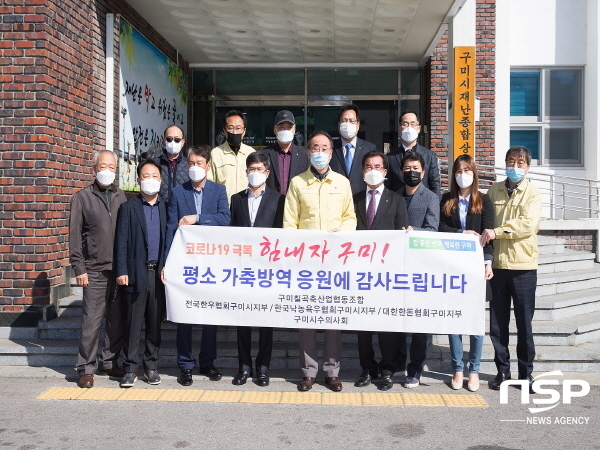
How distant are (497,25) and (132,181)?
25.3 ft

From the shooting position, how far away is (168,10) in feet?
34.9

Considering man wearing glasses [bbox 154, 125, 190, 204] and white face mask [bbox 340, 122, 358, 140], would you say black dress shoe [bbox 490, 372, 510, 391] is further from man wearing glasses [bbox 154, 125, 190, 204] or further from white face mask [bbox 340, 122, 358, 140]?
man wearing glasses [bbox 154, 125, 190, 204]

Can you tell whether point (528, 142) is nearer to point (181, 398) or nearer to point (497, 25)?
point (497, 25)

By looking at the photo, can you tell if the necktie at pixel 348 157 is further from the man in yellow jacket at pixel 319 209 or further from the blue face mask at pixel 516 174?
the blue face mask at pixel 516 174

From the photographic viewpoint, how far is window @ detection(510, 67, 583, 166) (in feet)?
46.7

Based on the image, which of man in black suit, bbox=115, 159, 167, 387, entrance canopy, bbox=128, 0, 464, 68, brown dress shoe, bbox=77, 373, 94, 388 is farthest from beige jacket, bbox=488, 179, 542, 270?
entrance canopy, bbox=128, 0, 464, 68

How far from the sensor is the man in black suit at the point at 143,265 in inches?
232

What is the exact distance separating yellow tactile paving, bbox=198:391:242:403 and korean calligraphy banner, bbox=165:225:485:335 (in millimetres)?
598

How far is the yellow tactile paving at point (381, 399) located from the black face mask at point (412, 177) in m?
1.85

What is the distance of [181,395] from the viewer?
5633mm

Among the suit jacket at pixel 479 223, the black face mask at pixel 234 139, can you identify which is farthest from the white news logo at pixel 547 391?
the black face mask at pixel 234 139

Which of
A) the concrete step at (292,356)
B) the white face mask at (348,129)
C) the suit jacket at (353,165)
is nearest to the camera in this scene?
the white face mask at (348,129)

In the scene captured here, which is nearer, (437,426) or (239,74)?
(437,426)

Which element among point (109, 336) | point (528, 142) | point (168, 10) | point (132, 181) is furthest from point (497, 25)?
point (109, 336)
